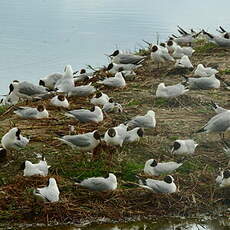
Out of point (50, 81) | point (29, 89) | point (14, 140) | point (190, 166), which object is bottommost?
point (50, 81)

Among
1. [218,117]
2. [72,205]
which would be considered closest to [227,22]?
[218,117]

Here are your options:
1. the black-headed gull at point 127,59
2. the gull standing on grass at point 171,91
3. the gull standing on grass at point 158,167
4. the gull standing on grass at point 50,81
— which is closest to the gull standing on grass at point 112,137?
the gull standing on grass at point 158,167

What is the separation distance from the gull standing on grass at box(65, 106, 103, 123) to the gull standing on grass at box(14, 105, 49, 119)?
43 cm

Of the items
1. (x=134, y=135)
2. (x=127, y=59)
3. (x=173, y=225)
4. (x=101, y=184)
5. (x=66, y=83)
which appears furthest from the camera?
(x=127, y=59)

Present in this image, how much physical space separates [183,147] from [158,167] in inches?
24.3

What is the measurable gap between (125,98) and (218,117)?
2297 millimetres

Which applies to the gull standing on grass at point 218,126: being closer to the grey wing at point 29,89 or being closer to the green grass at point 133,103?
the green grass at point 133,103

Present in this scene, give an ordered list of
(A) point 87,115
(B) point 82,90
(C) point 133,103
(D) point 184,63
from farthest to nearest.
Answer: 1. (D) point 184,63
2. (B) point 82,90
3. (C) point 133,103
4. (A) point 87,115

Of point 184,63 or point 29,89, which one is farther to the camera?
point 184,63

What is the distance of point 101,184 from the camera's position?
8117 millimetres

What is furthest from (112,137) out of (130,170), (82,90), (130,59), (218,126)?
(130,59)

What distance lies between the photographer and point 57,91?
12.0 m

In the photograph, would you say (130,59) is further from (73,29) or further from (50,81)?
(73,29)

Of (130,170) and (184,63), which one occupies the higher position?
(130,170)
